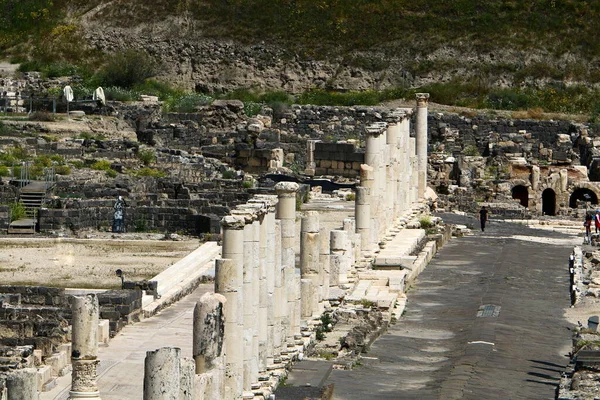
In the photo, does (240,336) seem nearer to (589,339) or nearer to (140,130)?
(589,339)

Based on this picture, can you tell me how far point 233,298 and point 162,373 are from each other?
7.60 meters

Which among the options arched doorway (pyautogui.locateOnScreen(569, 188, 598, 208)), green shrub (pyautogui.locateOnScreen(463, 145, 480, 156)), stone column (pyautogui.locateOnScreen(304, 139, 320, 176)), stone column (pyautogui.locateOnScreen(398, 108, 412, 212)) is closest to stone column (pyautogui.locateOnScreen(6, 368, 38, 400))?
stone column (pyautogui.locateOnScreen(398, 108, 412, 212))

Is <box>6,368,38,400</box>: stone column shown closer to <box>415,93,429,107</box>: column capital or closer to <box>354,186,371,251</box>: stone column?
<box>354,186,371,251</box>: stone column

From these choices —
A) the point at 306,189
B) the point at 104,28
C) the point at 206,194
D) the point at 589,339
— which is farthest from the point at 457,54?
the point at 589,339

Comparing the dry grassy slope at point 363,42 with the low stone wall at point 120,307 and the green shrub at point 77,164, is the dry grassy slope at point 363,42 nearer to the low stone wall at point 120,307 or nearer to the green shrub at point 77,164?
the green shrub at point 77,164

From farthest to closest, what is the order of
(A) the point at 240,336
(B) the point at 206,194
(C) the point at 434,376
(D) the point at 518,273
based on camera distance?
(B) the point at 206,194 < (D) the point at 518,273 < (C) the point at 434,376 < (A) the point at 240,336

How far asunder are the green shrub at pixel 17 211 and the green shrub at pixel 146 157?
40.2 feet

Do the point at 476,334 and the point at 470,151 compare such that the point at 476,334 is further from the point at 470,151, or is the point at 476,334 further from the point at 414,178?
the point at 470,151

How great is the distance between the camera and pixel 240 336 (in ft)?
104

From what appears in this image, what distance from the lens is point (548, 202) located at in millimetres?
70812

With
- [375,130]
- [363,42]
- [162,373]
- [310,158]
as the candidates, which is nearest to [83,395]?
[162,373]

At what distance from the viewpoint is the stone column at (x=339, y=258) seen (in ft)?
147

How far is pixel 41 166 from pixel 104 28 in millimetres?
35282

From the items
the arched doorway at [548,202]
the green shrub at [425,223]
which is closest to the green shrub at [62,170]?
the green shrub at [425,223]
